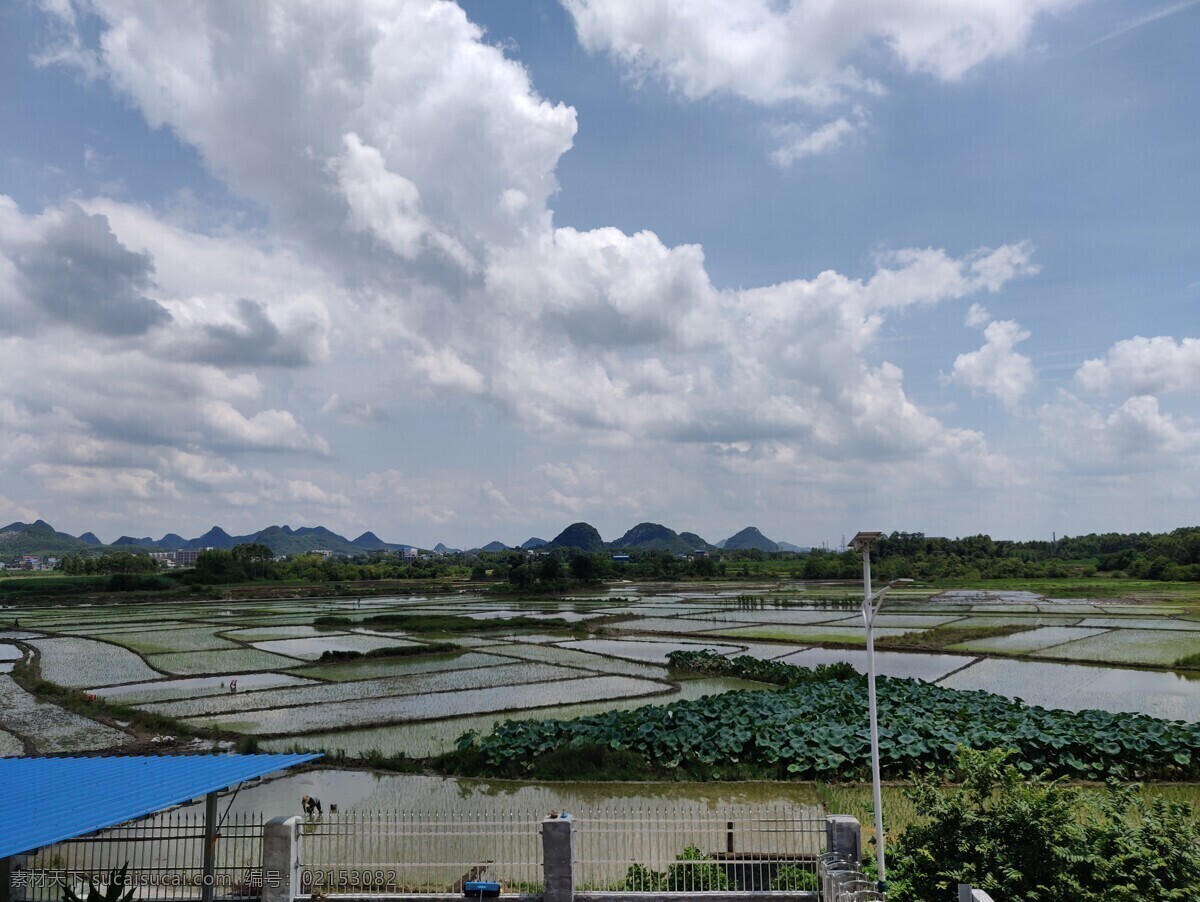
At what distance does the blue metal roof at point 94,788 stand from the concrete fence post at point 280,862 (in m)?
0.93

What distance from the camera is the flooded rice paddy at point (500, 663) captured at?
867 inches

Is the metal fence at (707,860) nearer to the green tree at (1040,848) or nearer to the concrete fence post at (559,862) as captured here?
the concrete fence post at (559,862)

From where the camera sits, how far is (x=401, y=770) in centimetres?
1688

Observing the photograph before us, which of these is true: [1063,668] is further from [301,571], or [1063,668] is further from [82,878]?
[301,571]

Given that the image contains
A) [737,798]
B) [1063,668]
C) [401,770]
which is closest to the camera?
[737,798]

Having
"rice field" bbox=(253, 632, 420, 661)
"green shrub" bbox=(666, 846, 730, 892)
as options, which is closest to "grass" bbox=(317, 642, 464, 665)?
"rice field" bbox=(253, 632, 420, 661)

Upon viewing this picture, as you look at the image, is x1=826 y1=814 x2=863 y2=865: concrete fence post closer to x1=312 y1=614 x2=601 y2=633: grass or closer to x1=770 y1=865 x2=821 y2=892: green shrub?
x1=770 y1=865 x2=821 y2=892: green shrub

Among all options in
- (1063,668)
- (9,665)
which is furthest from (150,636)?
(1063,668)

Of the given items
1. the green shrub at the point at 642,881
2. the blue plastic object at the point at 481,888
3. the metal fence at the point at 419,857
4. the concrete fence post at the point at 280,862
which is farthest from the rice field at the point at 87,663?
the green shrub at the point at 642,881

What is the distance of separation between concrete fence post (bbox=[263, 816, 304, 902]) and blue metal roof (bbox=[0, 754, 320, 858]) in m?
Answer: 0.93

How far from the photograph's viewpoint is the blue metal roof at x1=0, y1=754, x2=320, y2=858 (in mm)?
7035

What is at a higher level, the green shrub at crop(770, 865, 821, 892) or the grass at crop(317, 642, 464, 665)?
the green shrub at crop(770, 865, 821, 892)

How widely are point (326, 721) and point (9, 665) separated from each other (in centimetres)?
2092

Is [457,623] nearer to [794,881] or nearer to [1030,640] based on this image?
[1030,640]
